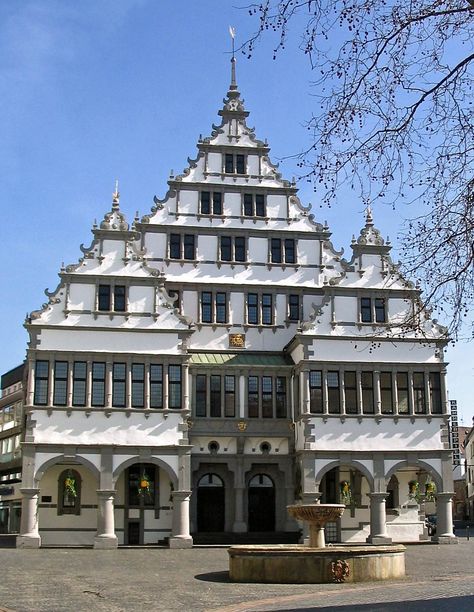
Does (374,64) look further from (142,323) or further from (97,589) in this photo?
(142,323)

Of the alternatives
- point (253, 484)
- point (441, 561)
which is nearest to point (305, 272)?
point (253, 484)

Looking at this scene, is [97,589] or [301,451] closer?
[97,589]

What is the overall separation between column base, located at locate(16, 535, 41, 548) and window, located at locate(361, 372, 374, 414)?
15.1 meters

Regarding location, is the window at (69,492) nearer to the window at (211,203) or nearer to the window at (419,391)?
the window at (211,203)

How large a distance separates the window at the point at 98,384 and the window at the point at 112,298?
104 inches

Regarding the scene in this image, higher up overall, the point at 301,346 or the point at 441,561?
the point at 301,346

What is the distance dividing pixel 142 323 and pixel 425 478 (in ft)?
51.8

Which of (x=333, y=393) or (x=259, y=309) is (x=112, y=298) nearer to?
(x=259, y=309)

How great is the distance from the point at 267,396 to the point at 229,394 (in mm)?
1760

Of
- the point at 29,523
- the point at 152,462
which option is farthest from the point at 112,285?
the point at 29,523

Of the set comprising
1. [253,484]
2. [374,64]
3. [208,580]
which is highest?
[374,64]

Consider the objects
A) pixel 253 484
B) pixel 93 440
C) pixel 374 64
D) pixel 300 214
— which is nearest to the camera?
pixel 374 64

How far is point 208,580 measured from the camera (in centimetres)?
A: 2303

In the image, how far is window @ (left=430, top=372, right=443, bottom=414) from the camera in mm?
41094
